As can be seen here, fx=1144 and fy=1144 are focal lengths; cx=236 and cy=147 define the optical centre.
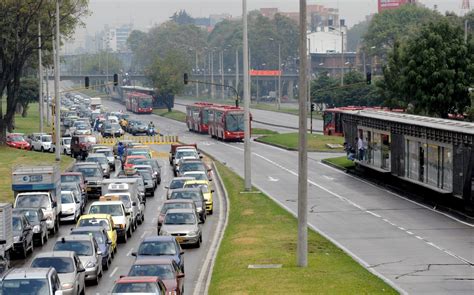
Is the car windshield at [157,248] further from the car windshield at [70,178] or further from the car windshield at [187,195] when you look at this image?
the car windshield at [70,178]

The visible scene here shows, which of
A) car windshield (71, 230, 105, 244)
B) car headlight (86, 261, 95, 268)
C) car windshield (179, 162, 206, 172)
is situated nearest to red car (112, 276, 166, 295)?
car headlight (86, 261, 95, 268)

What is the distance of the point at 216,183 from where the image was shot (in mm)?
65688

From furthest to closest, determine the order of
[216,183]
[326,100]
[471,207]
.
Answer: [326,100] → [216,183] → [471,207]

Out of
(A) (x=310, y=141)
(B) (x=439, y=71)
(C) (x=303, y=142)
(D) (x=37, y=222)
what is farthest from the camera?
(A) (x=310, y=141)

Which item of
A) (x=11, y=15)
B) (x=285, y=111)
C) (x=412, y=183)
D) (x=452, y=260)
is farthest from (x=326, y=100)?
(x=452, y=260)

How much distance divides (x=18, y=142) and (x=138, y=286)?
6961 centimetres

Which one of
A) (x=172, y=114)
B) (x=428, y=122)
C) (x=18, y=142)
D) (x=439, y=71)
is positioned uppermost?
(x=439, y=71)

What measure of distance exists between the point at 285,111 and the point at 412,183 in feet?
366

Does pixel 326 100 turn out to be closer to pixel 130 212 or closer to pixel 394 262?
pixel 130 212

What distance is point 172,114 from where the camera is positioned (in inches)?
6378

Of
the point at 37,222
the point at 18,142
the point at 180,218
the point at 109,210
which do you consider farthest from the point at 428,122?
the point at 18,142

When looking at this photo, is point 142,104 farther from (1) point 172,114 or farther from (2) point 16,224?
(2) point 16,224

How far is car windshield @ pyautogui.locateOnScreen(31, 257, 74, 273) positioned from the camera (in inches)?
1160

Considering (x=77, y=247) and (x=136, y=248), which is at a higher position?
(x=77, y=247)
